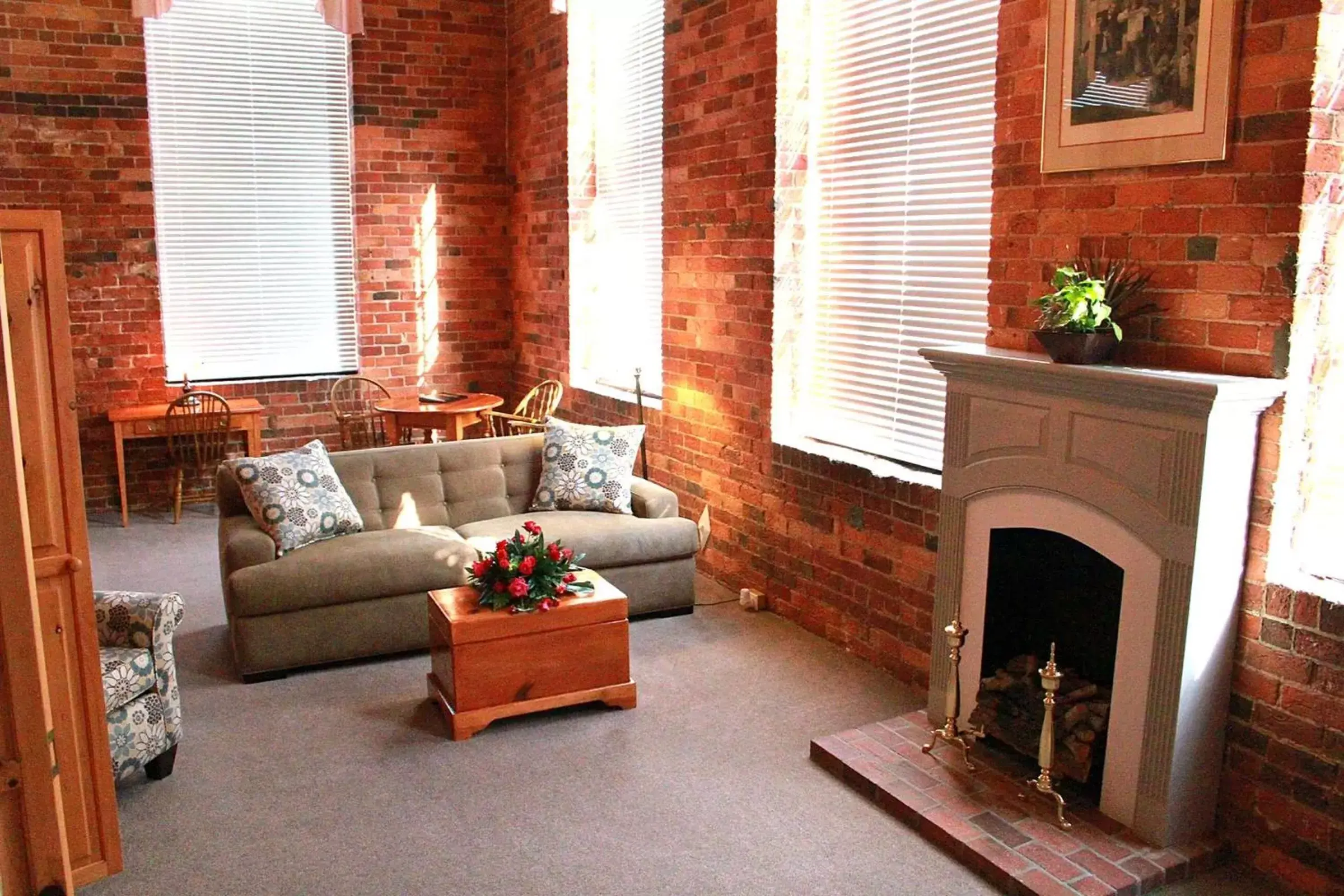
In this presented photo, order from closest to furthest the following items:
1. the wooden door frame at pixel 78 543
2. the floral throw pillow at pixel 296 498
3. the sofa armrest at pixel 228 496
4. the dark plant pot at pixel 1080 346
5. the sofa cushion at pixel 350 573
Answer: the wooden door frame at pixel 78 543 → the dark plant pot at pixel 1080 346 → the sofa cushion at pixel 350 573 → the floral throw pillow at pixel 296 498 → the sofa armrest at pixel 228 496

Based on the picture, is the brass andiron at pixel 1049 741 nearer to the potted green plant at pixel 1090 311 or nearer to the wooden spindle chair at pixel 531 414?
the potted green plant at pixel 1090 311

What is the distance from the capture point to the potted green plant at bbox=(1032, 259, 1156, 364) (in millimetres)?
3248

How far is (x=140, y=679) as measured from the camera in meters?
3.51

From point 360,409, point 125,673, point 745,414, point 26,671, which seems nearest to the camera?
point 26,671

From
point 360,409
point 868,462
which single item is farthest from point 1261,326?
point 360,409

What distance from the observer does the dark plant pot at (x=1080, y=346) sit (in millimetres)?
3242

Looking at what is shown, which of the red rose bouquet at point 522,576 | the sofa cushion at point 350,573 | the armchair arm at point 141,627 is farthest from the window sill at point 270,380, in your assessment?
the armchair arm at point 141,627

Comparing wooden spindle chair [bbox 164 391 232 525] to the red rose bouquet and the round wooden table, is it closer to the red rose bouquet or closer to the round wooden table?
the round wooden table

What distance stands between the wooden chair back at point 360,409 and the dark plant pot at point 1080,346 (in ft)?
17.8

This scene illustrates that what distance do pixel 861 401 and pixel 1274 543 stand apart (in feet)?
6.70

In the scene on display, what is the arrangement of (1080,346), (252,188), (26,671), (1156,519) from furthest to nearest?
(252,188), (1080,346), (1156,519), (26,671)

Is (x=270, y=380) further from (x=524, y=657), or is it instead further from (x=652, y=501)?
(x=524, y=657)

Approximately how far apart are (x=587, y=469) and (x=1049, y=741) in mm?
2852

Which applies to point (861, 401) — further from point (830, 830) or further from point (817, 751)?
point (830, 830)
